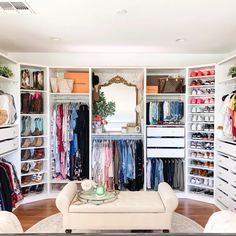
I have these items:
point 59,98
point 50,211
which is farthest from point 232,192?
point 59,98

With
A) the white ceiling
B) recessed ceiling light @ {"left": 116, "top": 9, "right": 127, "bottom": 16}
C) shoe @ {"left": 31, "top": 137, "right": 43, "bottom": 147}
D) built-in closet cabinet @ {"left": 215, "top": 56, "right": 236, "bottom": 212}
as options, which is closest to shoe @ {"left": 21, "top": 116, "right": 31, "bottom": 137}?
shoe @ {"left": 31, "top": 137, "right": 43, "bottom": 147}

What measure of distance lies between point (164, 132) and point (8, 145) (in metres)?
2.43

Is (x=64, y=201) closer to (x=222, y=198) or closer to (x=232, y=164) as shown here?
(x=232, y=164)

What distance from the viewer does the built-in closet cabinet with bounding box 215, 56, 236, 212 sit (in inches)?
144

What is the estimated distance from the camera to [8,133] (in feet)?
12.2

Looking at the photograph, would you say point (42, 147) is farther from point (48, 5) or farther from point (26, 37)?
point (48, 5)

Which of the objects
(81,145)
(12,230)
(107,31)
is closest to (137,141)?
(81,145)

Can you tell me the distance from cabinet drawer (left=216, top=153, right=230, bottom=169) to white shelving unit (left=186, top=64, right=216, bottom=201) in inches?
7.3

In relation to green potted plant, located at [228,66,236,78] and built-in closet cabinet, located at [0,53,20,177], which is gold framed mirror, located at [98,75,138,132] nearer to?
built-in closet cabinet, located at [0,53,20,177]

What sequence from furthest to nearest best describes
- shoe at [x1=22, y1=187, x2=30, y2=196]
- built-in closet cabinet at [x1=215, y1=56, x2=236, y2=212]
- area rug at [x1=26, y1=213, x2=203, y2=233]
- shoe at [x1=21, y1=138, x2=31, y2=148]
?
shoe at [x1=22, y1=187, x2=30, y2=196] < shoe at [x1=21, y1=138, x2=31, y2=148] < built-in closet cabinet at [x1=215, y1=56, x2=236, y2=212] < area rug at [x1=26, y1=213, x2=203, y2=233]

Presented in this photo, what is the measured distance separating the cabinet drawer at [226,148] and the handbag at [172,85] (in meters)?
1.10

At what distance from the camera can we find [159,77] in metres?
4.69

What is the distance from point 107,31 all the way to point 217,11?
1.37 metres

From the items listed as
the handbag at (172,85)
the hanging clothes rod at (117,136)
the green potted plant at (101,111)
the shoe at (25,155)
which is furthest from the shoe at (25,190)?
the handbag at (172,85)
